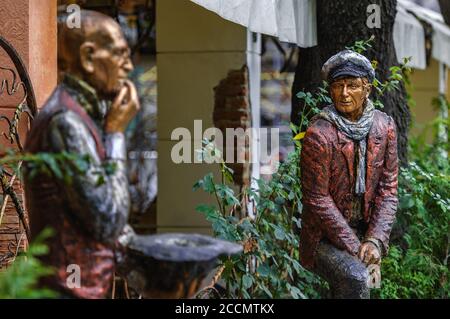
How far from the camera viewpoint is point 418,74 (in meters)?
14.6

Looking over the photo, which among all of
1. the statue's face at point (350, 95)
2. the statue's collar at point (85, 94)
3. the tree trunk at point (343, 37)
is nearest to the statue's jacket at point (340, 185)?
the statue's face at point (350, 95)

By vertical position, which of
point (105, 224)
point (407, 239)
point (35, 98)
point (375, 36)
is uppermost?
point (375, 36)

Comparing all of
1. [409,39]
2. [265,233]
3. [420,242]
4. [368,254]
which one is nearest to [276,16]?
[265,233]

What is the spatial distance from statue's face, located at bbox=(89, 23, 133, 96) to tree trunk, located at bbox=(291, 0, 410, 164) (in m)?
4.07

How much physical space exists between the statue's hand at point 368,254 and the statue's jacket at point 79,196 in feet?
5.52

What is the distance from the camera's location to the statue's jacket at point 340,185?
16.0ft

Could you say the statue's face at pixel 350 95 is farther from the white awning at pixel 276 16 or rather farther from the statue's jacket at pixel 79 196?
the white awning at pixel 276 16

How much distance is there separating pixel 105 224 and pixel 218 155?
270 cm

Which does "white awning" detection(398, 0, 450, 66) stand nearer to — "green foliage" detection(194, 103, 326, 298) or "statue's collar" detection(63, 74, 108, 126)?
"green foliage" detection(194, 103, 326, 298)

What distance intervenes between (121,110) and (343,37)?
4.33 m
